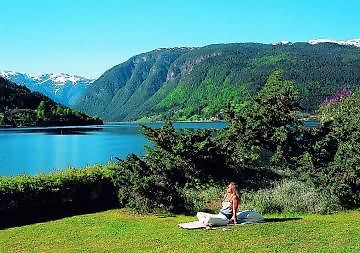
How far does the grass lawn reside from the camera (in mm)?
16719

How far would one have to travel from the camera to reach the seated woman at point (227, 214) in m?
20.4

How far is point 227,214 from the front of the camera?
2100cm

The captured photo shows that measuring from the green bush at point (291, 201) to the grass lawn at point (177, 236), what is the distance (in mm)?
1596

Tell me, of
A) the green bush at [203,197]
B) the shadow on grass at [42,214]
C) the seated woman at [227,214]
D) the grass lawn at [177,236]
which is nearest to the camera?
the grass lawn at [177,236]

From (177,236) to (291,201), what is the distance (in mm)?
8950

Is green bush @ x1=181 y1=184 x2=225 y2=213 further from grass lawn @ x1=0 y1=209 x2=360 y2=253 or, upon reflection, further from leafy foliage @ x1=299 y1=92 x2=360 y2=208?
leafy foliage @ x1=299 y1=92 x2=360 y2=208

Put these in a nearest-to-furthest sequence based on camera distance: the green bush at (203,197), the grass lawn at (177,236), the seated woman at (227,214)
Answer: the grass lawn at (177,236) → the seated woman at (227,214) → the green bush at (203,197)

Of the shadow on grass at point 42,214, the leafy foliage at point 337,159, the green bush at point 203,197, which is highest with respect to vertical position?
the leafy foliage at point 337,159

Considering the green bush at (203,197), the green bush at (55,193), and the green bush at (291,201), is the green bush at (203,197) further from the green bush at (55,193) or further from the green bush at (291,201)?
the green bush at (55,193)

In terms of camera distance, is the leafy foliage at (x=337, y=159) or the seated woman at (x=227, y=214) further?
the leafy foliage at (x=337, y=159)

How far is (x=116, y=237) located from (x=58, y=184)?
7734 mm

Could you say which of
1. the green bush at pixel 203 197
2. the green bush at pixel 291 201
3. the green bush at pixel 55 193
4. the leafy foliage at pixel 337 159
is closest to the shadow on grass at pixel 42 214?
the green bush at pixel 55 193

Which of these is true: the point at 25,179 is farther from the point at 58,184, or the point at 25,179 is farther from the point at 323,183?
the point at 323,183

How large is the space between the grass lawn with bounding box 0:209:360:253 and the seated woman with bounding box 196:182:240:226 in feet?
2.52
